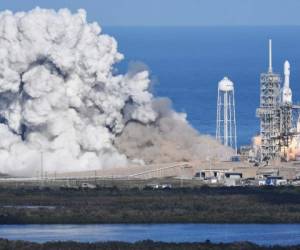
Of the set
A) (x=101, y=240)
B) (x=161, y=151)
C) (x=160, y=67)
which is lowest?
(x=101, y=240)

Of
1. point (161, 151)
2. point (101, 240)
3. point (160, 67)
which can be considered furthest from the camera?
point (160, 67)

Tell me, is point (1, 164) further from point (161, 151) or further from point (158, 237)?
point (158, 237)

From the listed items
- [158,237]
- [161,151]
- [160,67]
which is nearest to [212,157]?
[161,151]

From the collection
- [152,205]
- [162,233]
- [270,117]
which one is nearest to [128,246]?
[162,233]

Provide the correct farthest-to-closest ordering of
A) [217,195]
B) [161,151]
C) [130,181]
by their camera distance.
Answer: [161,151] < [130,181] < [217,195]

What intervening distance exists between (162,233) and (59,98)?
Answer: 2281 cm

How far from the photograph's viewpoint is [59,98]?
307ft

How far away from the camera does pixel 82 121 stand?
94.7 meters

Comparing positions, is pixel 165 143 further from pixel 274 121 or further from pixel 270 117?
pixel 274 121

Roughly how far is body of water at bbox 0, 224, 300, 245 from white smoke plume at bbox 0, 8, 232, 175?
764 inches

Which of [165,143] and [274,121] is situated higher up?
[274,121]

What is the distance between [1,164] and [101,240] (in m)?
25.1

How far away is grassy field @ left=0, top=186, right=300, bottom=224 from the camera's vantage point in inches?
2970

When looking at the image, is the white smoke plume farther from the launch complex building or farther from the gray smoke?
the launch complex building
